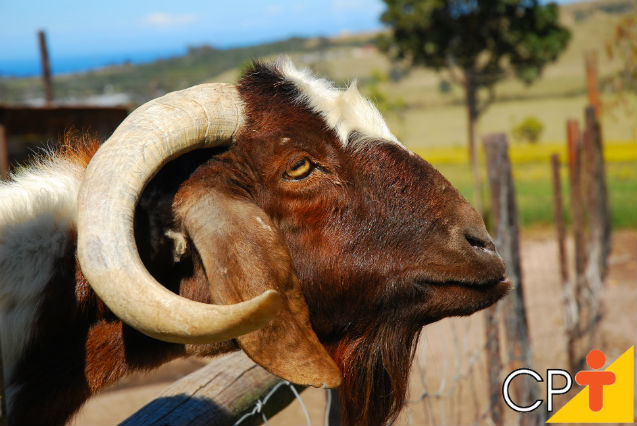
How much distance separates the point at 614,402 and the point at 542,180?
51.3 ft

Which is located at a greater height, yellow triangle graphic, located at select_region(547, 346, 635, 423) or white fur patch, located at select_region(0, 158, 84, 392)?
white fur patch, located at select_region(0, 158, 84, 392)

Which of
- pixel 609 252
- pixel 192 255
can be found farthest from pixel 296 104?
pixel 609 252

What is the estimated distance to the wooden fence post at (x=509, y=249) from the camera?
449 centimetres

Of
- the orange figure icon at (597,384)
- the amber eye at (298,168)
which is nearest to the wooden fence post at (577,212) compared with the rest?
the orange figure icon at (597,384)

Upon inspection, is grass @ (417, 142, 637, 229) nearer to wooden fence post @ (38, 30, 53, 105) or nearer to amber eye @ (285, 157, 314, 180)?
wooden fence post @ (38, 30, 53, 105)

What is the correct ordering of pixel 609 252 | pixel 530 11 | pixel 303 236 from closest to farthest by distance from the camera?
1. pixel 303 236
2. pixel 609 252
3. pixel 530 11

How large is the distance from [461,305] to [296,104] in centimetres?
92

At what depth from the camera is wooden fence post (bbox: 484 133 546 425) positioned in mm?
4488

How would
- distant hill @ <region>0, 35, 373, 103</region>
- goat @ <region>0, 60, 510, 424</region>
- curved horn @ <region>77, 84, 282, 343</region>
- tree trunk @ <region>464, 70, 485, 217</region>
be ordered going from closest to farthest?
1. curved horn @ <region>77, 84, 282, 343</region>
2. goat @ <region>0, 60, 510, 424</region>
3. tree trunk @ <region>464, 70, 485, 217</region>
4. distant hill @ <region>0, 35, 373, 103</region>

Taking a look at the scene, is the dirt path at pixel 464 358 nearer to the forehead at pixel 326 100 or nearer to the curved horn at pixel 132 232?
the forehead at pixel 326 100

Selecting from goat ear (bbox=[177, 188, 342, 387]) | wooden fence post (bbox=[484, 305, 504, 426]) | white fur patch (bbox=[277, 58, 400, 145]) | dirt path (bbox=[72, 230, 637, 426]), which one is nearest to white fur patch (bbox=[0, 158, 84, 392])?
goat ear (bbox=[177, 188, 342, 387])

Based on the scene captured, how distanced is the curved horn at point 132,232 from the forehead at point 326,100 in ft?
1.01

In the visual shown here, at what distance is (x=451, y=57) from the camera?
617 inches

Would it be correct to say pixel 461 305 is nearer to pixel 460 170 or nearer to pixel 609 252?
pixel 609 252
